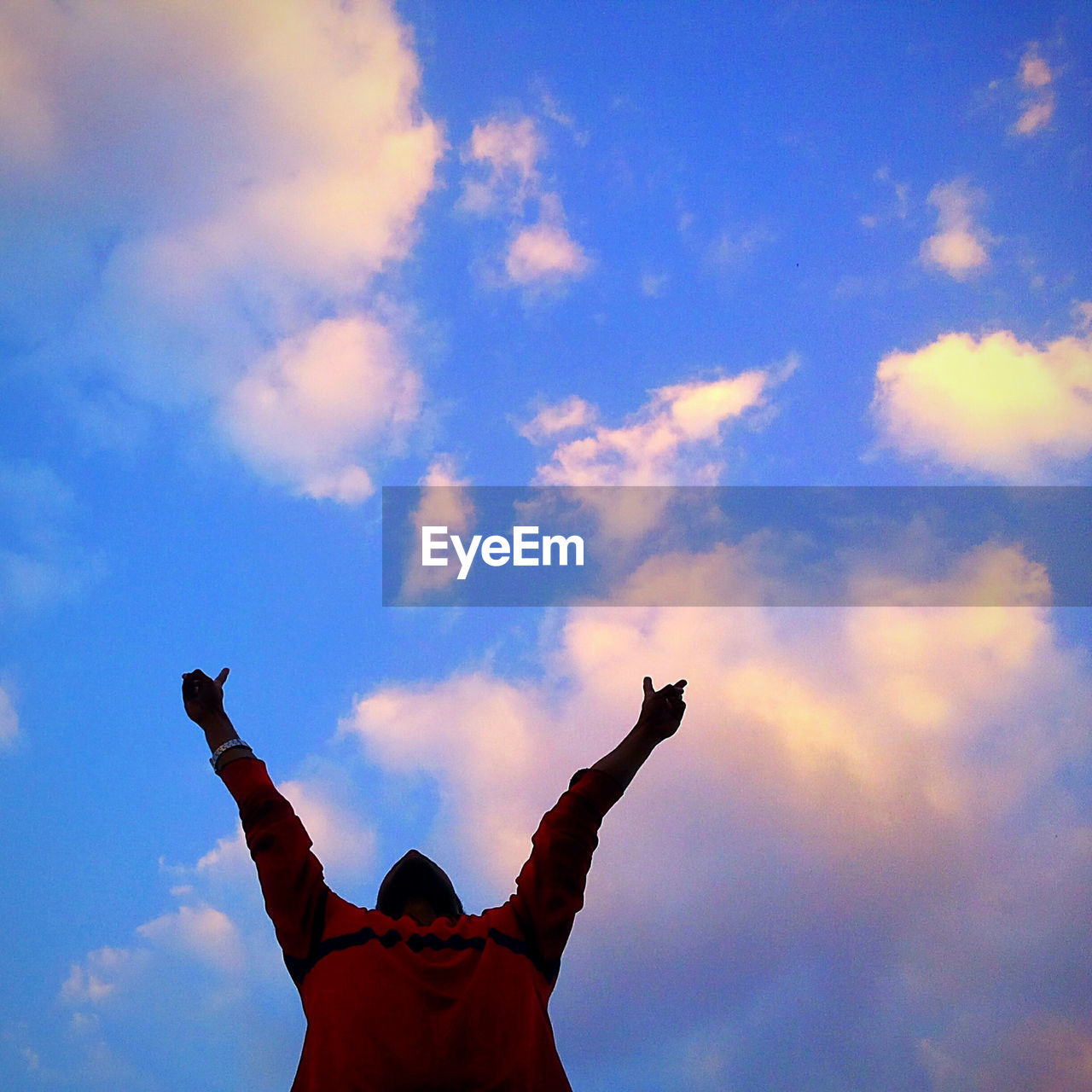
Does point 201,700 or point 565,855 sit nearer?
point 565,855

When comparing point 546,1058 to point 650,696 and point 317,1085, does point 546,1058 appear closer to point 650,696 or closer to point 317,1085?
point 317,1085

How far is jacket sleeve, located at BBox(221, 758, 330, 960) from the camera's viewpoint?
583 centimetres

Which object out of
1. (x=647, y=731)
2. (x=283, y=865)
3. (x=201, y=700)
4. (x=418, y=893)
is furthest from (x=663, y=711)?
(x=201, y=700)

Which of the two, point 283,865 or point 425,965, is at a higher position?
point 283,865

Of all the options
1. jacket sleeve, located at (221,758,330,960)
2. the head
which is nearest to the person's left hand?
the head

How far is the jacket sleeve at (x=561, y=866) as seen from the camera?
6.02 m

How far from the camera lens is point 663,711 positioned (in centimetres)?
661

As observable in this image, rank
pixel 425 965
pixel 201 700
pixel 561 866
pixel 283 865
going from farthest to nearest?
1. pixel 201 700
2. pixel 561 866
3. pixel 283 865
4. pixel 425 965

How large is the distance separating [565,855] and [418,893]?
1179 mm

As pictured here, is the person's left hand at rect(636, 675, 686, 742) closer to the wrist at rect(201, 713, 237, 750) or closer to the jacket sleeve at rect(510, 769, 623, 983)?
the jacket sleeve at rect(510, 769, 623, 983)

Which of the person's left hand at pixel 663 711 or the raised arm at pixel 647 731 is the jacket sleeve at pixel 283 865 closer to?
the raised arm at pixel 647 731

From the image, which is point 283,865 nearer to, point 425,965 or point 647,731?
point 425,965

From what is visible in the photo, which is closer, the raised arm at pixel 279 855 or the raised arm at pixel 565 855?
the raised arm at pixel 279 855

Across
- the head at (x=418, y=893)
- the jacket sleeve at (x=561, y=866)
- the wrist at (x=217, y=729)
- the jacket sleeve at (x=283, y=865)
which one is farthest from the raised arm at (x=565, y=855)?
the wrist at (x=217, y=729)
